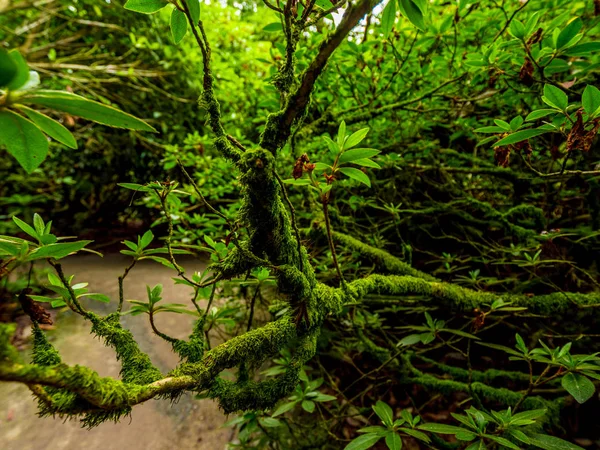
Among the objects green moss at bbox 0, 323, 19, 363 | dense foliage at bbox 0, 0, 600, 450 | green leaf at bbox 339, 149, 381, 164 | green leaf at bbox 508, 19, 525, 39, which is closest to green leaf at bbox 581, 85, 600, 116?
dense foliage at bbox 0, 0, 600, 450

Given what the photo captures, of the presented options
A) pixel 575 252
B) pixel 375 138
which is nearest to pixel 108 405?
pixel 375 138

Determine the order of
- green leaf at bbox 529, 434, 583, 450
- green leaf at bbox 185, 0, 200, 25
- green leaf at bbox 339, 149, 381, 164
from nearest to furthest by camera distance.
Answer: green leaf at bbox 185, 0, 200, 25
green leaf at bbox 339, 149, 381, 164
green leaf at bbox 529, 434, 583, 450

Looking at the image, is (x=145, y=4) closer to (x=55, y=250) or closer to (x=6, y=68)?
(x=6, y=68)

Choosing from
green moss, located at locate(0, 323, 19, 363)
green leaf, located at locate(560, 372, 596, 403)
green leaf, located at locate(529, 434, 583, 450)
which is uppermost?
green moss, located at locate(0, 323, 19, 363)

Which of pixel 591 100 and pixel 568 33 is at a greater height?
pixel 568 33

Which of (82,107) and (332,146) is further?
(332,146)

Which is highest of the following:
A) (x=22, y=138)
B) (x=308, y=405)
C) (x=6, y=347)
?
(x=22, y=138)

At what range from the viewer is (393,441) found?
96 cm

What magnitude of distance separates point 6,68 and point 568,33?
139cm

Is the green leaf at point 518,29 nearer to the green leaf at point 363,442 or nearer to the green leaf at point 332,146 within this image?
the green leaf at point 332,146

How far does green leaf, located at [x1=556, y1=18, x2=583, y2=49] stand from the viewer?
35.7 inches

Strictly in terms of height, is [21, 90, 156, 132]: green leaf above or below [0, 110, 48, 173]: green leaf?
above

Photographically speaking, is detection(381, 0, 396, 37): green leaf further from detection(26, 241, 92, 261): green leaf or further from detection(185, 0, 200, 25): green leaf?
detection(26, 241, 92, 261): green leaf

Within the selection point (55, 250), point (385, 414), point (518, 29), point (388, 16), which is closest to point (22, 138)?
point (55, 250)
